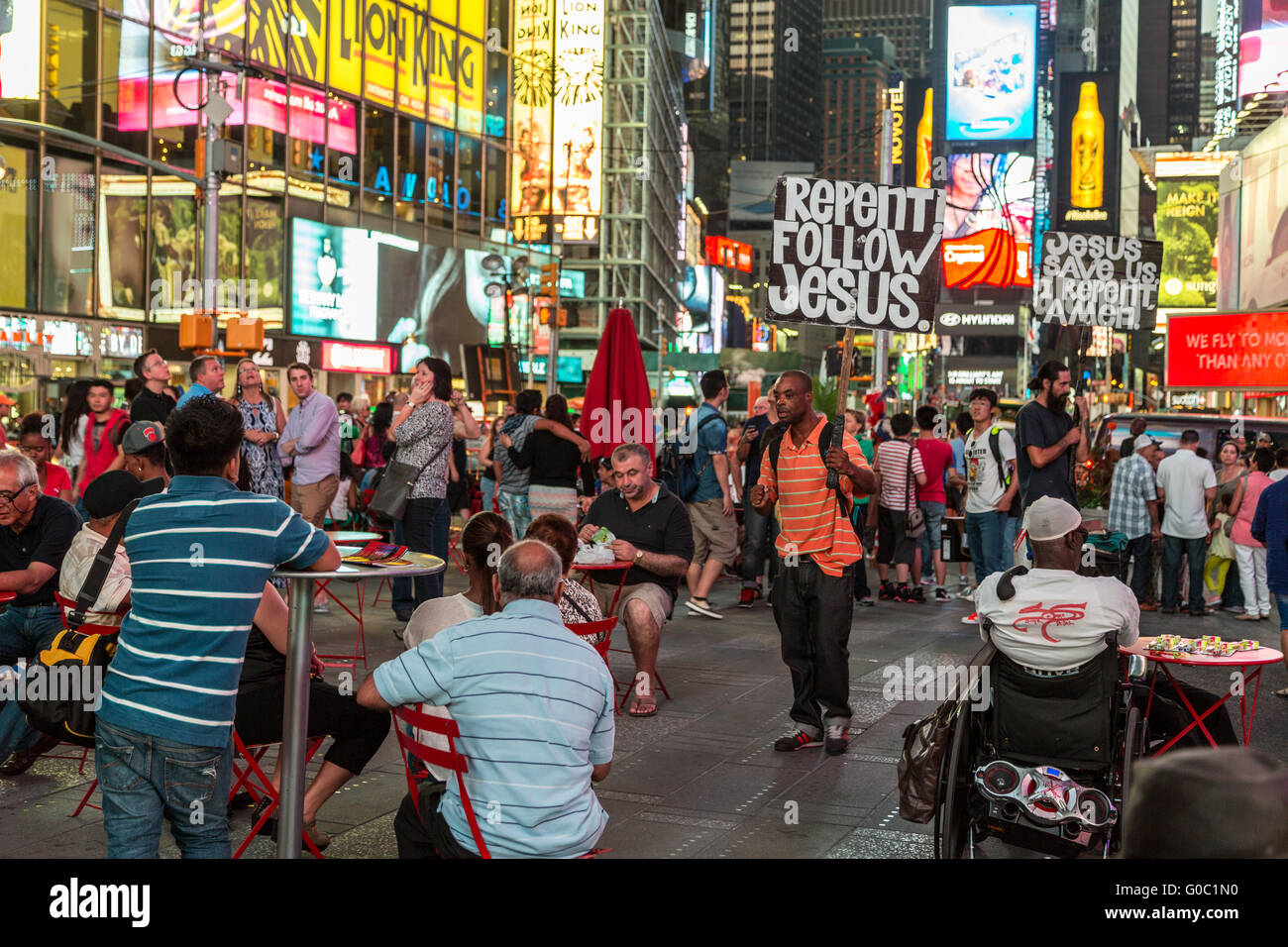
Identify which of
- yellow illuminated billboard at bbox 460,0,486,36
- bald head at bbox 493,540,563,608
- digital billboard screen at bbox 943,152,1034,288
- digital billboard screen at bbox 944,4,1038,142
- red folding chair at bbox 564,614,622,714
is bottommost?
red folding chair at bbox 564,614,622,714

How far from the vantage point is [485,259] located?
109 ft

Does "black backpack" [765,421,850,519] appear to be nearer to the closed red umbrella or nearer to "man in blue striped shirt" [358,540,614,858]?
"man in blue striped shirt" [358,540,614,858]

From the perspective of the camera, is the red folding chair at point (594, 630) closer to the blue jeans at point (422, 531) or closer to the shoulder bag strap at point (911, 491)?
the blue jeans at point (422, 531)

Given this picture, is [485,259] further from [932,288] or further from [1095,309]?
[932,288]

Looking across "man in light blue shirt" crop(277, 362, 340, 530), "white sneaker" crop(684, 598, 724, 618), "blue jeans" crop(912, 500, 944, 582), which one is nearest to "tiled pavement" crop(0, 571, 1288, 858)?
"man in light blue shirt" crop(277, 362, 340, 530)

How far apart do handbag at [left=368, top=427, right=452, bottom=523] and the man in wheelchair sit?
6.00 metres

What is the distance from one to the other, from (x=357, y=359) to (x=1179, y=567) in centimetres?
2793

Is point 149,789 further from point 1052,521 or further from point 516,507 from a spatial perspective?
point 516,507

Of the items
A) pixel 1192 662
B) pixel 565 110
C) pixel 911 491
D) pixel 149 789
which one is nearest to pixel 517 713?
pixel 149 789

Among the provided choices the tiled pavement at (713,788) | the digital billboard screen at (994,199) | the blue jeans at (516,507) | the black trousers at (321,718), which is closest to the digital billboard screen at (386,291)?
the blue jeans at (516,507)

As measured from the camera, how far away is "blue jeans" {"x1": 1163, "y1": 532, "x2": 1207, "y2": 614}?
12789 mm

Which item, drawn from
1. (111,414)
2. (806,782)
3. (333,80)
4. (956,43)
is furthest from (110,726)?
(956,43)

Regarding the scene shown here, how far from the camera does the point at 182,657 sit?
381 centimetres
